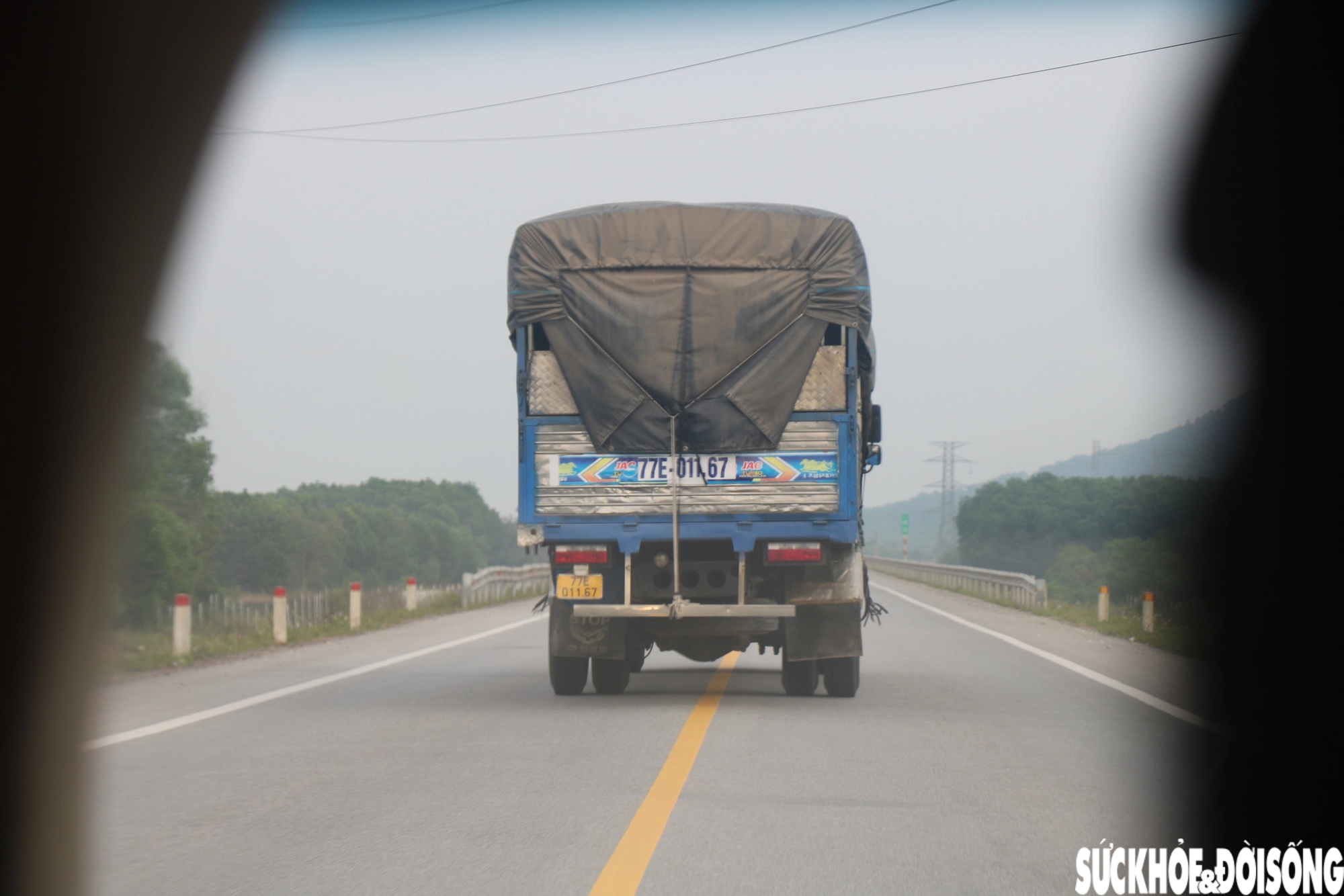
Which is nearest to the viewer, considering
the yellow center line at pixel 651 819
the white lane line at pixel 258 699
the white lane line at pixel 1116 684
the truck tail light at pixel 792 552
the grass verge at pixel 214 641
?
the yellow center line at pixel 651 819

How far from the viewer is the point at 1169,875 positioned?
5.54 meters

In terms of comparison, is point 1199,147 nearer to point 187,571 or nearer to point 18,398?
point 18,398

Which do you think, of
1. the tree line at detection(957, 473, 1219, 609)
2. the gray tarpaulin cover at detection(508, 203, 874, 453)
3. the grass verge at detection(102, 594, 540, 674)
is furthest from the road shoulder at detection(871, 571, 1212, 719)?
the grass verge at detection(102, 594, 540, 674)

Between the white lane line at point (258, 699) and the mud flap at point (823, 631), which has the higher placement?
the mud flap at point (823, 631)

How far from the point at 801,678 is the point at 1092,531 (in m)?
95.3

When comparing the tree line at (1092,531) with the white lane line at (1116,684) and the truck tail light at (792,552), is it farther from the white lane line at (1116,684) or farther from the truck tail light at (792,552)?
the truck tail light at (792,552)

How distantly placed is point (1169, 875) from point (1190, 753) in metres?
3.24

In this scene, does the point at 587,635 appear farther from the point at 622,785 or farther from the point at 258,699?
the point at 622,785

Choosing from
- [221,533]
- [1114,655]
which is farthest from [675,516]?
[221,533]

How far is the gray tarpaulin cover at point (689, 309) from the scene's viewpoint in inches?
440

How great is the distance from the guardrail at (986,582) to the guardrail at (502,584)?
978 centimetres

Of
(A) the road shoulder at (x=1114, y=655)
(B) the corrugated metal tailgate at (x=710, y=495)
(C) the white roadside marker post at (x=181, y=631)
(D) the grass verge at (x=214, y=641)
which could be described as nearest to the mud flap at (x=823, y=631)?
(B) the corrugated metal tailgate at (x=710, y=495)

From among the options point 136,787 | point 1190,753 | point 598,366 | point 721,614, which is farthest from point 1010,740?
point 136,787

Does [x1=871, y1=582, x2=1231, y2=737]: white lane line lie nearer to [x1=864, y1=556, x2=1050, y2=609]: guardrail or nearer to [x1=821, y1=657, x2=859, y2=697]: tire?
[x1=821, y1=657, x2=859, y2=697]: tire
